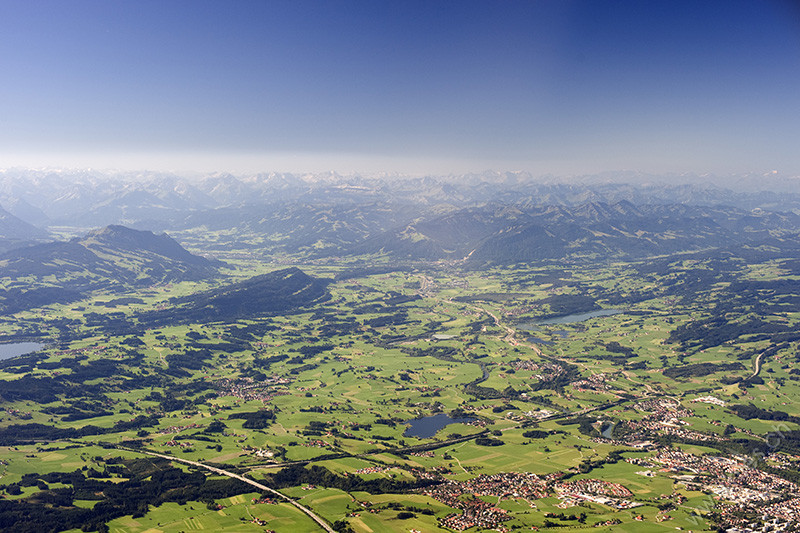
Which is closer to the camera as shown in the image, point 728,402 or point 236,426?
point 236,426

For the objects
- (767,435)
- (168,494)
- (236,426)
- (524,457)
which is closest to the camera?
(168,494)

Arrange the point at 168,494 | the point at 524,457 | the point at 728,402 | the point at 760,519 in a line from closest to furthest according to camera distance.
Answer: the point at 760,519 → the point at 168,494 → the point at 524,457 → the point at 728,402

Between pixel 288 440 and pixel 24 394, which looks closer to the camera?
pixel 288 440

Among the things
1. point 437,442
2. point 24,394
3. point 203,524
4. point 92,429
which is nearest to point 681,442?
point 437,442

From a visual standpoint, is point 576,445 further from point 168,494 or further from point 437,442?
point 168,494

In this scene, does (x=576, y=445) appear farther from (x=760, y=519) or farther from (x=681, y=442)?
(x=760, y=519)

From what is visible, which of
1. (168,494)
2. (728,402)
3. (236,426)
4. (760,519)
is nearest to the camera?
(760,519)

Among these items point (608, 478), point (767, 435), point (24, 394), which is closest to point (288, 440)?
point (608, 478)
